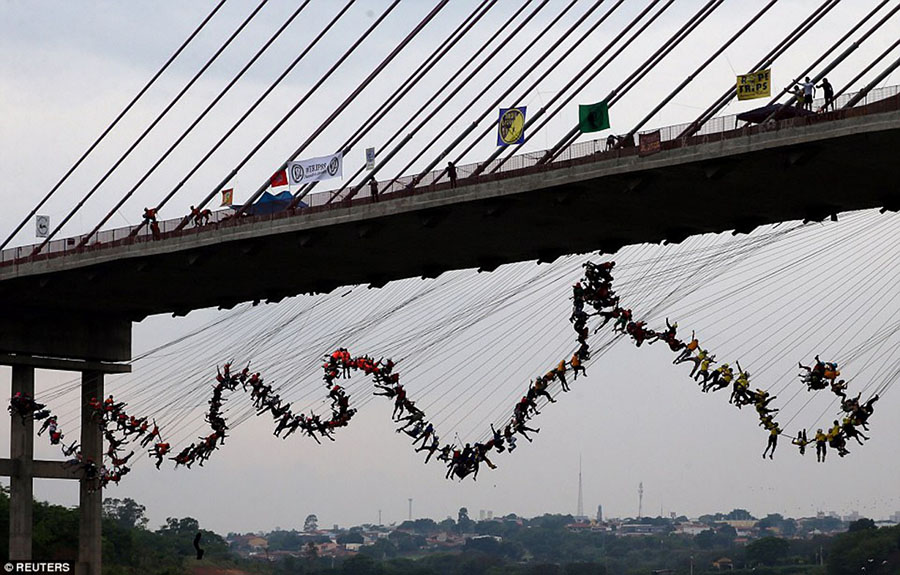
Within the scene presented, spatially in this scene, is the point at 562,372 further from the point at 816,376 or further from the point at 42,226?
the point at 42,226

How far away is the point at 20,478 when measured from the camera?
253 feet

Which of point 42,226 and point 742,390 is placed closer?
point 742,390

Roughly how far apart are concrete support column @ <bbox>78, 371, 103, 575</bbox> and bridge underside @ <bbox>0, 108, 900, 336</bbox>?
5385mm

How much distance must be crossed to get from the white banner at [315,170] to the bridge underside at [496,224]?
1695 millimetres

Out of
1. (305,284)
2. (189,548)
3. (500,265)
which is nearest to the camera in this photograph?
(500,265)

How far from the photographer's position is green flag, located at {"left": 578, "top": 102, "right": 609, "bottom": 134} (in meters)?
52.3

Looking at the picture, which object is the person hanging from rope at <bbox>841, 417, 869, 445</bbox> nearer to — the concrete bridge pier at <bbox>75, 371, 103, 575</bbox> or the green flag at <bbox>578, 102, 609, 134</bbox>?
the green flag at <bbox>578, 102, 609, 134</bbox>

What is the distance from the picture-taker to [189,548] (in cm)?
16750

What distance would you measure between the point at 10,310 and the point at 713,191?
37393mm

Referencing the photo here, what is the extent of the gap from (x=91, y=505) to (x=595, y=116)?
36.7m

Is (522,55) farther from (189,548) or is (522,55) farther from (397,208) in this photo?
(189,548)

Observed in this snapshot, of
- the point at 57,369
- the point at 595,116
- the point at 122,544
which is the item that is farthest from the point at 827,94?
the point at 122,544

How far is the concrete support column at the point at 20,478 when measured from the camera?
77.0 meters

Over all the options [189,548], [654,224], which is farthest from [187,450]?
[189,548]
